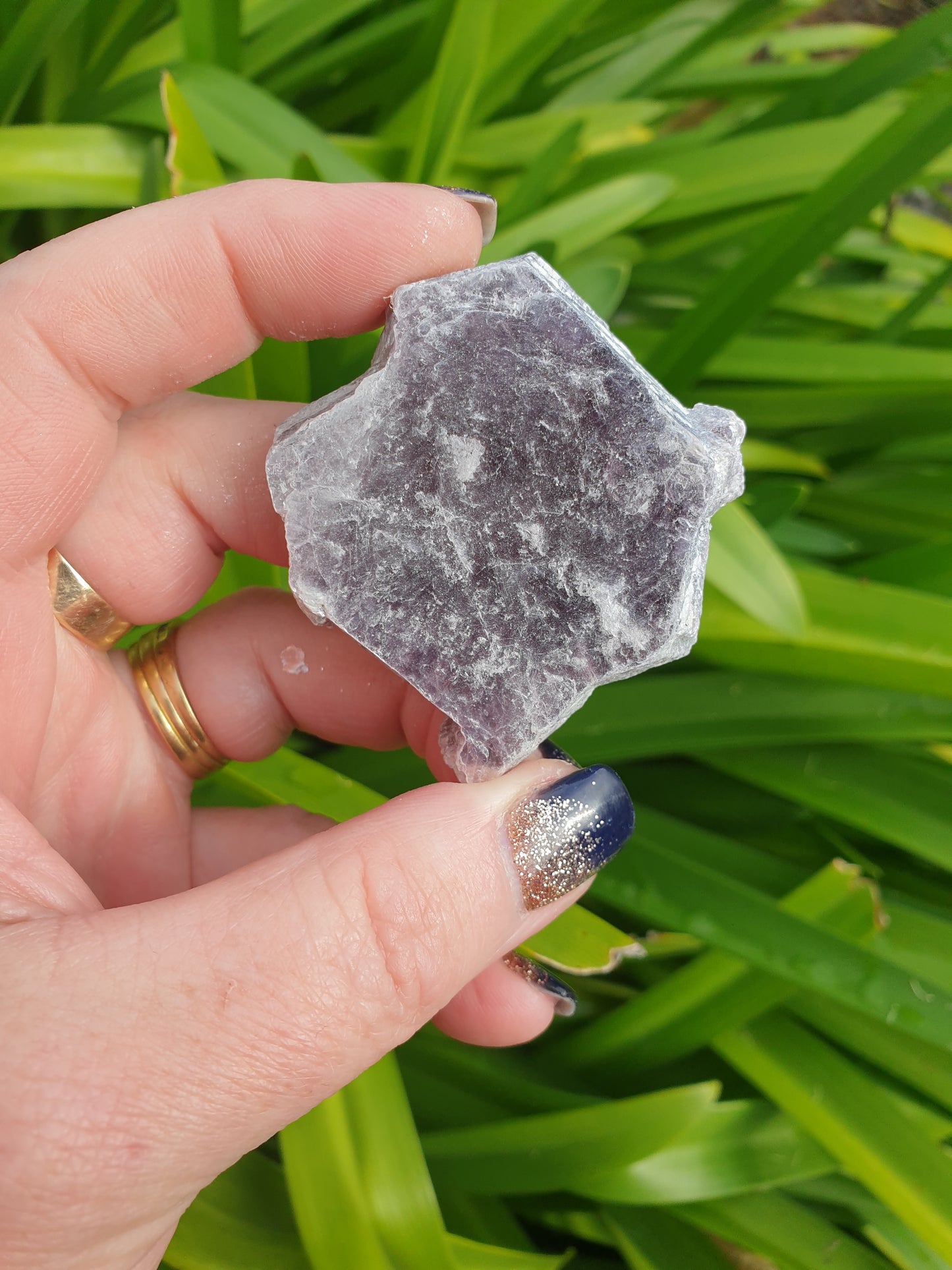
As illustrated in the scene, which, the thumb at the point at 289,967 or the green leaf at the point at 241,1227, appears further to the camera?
the green leaf at the point at 241,1227

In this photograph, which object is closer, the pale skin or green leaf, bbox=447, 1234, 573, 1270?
the pale skin

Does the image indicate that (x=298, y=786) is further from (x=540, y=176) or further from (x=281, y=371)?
(x=540, y=176)

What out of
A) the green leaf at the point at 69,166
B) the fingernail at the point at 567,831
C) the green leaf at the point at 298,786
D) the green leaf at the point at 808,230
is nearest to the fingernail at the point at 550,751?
the fingernail at the point at 567,831

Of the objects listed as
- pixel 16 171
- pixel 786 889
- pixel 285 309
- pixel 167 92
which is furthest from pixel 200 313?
pixel 786 889

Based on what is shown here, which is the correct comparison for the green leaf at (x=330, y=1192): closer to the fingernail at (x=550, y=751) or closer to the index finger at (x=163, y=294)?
the fingernail at (x=550, y=751)

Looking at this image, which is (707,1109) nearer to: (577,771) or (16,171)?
(577,771)

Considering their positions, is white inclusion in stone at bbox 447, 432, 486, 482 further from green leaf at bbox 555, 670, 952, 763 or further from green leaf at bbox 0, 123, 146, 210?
green leaf at bbox 0, 123, 146, 210

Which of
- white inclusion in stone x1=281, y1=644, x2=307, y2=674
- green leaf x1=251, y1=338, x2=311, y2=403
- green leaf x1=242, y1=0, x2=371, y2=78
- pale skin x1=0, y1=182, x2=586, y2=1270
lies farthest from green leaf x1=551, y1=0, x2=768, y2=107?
white inclusion in stone x1=281, y1=644, x2=307, y2=674
